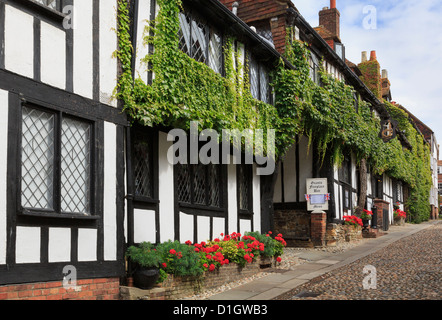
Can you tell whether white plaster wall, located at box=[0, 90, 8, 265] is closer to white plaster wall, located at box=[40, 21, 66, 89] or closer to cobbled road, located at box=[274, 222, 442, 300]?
white plaster wall, located at box=[40, 21, 66, 89]

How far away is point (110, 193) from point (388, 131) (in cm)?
A: 1763

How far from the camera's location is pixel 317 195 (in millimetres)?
14578

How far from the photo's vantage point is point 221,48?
1019cm

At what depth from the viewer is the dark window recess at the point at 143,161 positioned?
7.61m

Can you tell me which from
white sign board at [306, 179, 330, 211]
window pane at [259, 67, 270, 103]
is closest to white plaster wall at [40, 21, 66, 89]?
window pane at [259, 67, 270, 103]

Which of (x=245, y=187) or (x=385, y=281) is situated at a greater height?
(x=245, y=187)

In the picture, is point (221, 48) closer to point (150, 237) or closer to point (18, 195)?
point (150, 237)

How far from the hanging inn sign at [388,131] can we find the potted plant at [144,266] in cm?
1693

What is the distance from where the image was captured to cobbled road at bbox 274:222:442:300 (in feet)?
23.4

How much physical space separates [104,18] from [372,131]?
15090 mm

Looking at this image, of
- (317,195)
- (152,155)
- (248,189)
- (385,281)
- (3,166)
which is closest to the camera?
(3,166)

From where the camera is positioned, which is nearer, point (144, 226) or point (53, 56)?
point (53, 56)

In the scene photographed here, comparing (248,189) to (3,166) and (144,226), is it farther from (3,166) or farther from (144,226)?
(3,166)

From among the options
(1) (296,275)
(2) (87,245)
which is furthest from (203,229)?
(2) (87,245)
